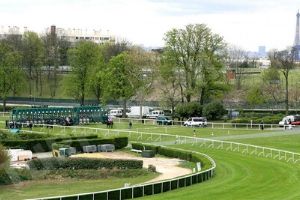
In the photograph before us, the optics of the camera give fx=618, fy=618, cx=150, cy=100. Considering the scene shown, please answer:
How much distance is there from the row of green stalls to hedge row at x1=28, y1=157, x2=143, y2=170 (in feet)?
128

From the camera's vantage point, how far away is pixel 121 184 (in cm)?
3588

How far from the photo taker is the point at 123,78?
313ft

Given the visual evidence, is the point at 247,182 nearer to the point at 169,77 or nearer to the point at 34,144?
the point at 34,144

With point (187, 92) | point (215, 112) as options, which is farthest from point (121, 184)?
point (187, 92)

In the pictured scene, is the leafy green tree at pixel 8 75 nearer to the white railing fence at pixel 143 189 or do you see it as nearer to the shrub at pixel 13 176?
the shrub at pixel 13 176

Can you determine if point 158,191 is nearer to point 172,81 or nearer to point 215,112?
point 215,112

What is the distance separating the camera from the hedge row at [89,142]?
174ft

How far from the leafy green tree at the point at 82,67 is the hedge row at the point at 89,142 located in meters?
51.0

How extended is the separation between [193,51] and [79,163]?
55678 mm

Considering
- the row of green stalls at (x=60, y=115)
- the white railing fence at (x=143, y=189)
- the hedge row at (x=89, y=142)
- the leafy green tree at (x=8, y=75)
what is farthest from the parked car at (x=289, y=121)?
the leafy green tree at (x=8, y=75)

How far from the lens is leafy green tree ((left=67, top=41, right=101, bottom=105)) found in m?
107

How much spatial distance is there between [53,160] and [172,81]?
54.6m

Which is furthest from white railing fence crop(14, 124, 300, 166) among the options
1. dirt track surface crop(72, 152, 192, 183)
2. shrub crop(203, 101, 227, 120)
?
shrub crop(203, 101, 227, 120)

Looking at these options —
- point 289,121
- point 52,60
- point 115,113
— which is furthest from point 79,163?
point 52,60
